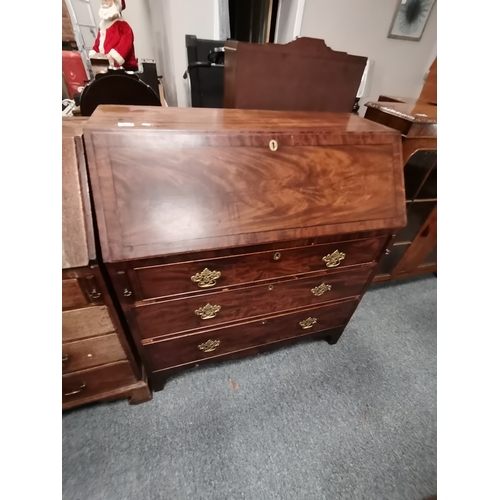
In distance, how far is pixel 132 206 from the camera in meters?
0.72

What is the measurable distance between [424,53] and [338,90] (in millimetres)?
2083

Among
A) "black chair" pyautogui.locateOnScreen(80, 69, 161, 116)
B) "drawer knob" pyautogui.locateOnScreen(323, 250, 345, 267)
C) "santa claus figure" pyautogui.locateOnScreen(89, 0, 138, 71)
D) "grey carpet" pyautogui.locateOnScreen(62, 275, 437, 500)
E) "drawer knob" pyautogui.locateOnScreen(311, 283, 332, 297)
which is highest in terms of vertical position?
"santa claus figure" pyautogui.locateOnScreen(89, 0, 138, 71)

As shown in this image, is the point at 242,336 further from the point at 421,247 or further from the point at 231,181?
the point at 421,247

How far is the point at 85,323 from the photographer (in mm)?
815

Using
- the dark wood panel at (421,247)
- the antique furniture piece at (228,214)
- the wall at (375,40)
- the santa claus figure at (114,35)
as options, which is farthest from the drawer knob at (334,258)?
the santa claus figure at (114,35)

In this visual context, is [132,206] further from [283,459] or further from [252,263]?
[283,459]

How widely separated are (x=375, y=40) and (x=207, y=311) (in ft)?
9.24

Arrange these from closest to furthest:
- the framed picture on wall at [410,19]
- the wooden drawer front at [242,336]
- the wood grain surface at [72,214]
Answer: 1. the wood grain surface at [72,214]
2. the wooden drawer front at [242,336]
3. the framed picture on wall at [410,19]

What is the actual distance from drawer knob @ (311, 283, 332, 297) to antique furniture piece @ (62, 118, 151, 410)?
80 cm

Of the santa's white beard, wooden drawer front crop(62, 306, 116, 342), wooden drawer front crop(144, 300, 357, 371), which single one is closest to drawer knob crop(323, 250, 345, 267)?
wooden drawer front crop(144, 300, 357, 371)

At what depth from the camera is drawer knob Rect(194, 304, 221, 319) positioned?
3.14 feet

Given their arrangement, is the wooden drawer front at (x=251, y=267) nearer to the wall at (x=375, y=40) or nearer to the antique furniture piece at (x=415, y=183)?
Result: the antique furniture piece at (x=415, y=183)

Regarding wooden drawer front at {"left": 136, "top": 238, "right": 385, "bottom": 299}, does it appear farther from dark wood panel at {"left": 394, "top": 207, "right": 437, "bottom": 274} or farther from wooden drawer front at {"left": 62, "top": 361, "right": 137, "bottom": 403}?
dark wood panel at {"left": 394, "top": 207, "right": 437, "bottom": 274}

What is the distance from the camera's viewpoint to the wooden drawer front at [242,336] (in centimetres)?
105
